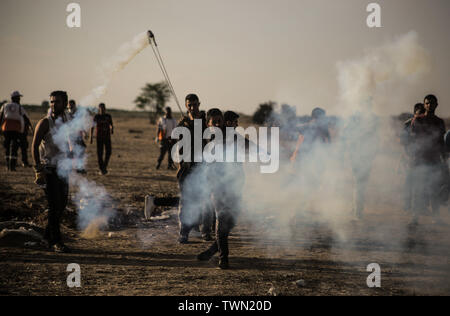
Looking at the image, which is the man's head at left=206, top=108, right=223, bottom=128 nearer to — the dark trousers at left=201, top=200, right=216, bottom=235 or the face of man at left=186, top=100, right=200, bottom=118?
the face of man at left=186, top=100, right=200, bottom=118

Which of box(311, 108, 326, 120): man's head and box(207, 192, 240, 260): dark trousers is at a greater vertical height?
box(311, 108, 326, 120): man's head

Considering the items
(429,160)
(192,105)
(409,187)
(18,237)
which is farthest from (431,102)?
(18,237)

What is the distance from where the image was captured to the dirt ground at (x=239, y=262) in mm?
3932

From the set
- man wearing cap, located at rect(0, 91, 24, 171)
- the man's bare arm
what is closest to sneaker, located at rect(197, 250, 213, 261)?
the man's bare arm

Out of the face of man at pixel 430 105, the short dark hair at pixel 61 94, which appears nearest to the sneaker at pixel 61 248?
the short dark hair at pixel 61 94

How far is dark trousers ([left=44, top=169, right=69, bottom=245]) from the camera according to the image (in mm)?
4848

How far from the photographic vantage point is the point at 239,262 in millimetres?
4816

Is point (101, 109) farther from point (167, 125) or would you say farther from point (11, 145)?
point (11, 145)

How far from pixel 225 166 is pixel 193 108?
1361 millimetres

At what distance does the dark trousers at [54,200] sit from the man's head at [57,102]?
835 millimetres

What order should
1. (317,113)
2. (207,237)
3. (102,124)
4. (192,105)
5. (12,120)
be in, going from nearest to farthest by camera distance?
1. (192,105)
2. (207,237)
3. (317,113)
4. (12,120)
5. (102,124)

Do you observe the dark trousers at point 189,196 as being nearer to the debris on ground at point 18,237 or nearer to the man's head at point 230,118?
the man's head at point 230,118

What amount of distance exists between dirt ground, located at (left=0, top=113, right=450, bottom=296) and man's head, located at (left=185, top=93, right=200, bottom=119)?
2.10 m
